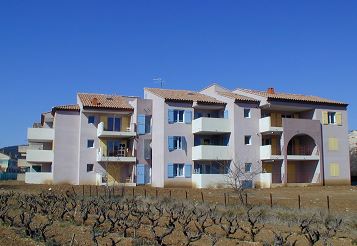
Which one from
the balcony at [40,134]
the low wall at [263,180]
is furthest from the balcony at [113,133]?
the low wall at [263,180]

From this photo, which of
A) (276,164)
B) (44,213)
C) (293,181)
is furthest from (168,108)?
(44,213)

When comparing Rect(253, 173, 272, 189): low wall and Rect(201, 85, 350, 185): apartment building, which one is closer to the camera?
Rect(253, 173, 272, 189): low wall

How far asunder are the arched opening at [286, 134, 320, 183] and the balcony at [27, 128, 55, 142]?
23784mm

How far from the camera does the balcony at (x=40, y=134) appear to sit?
47.2m

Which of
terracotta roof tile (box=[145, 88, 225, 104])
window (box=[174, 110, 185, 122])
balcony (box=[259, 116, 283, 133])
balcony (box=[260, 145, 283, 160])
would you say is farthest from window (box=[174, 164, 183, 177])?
balcony (box=[259, 116, 283, 133])

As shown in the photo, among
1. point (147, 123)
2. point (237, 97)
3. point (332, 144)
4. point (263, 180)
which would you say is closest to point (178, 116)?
point (147, 123)

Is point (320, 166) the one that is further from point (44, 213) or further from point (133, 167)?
point (44, 213)

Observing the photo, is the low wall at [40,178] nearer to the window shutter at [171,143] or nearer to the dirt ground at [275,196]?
the dirt ground at [275,196]

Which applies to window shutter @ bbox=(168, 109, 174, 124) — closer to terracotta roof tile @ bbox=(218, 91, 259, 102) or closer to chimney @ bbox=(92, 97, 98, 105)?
terracotta roof tile @ bbox=(218, 91, 259, 102)

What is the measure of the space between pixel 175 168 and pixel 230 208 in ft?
71.1

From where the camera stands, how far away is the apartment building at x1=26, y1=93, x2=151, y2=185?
1791 inches

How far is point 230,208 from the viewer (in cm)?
2150

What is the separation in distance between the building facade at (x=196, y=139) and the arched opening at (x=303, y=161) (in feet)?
0.32

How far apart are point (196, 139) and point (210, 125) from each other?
2.65 meters
